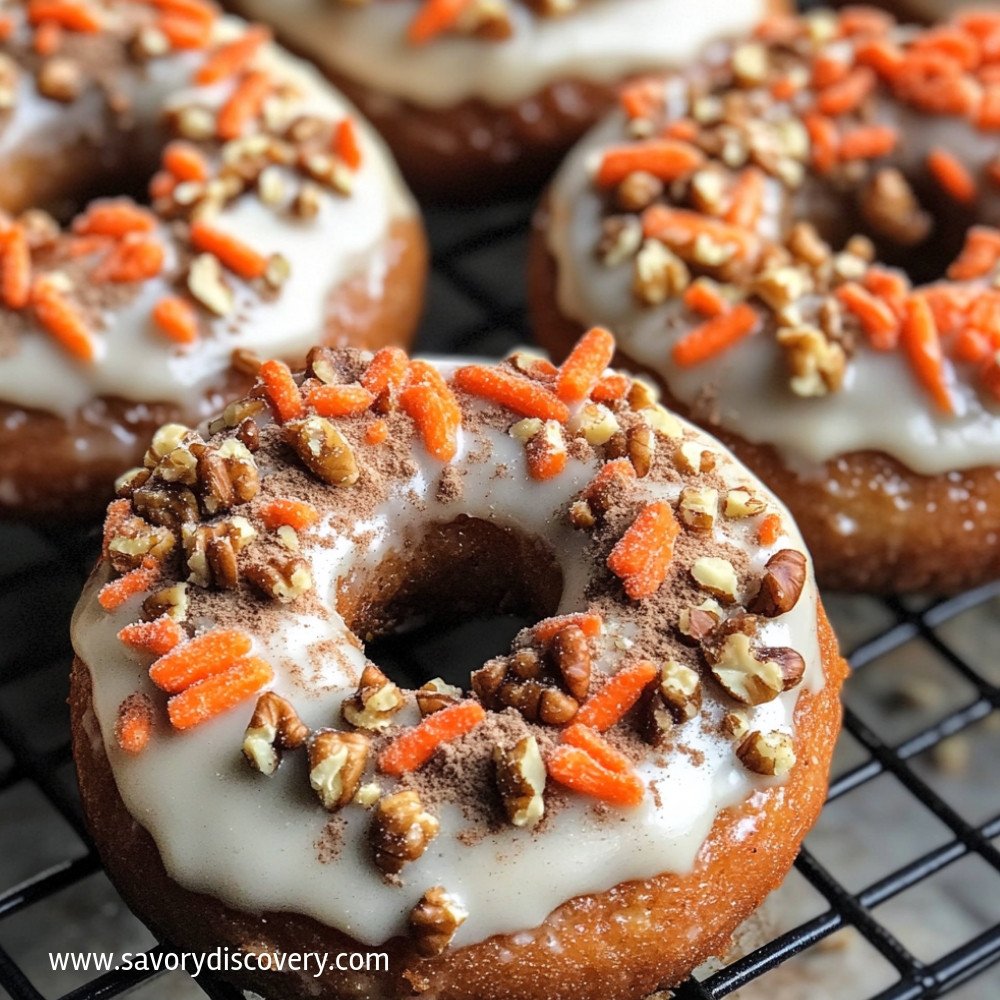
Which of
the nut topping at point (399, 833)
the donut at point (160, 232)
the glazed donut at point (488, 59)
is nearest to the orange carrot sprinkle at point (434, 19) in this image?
the glazed donut at point (488, 59)

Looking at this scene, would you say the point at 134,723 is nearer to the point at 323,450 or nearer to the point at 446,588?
the point at 323,450

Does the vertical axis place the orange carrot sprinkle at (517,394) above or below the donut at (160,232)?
above

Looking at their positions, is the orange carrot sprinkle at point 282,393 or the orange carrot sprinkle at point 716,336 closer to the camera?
the orange carrot sprinkle at point 282,393

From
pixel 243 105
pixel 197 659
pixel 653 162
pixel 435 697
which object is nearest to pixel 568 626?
pixel 435 697

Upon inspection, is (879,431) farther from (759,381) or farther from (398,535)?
(398,535)

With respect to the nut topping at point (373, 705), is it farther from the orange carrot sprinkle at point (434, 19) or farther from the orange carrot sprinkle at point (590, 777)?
the orange carrot sprinkle at point (434, 19)

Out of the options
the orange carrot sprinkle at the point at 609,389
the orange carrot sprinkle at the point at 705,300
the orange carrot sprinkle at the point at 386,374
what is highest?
the orange carrot sprinkle at the point at 386,374
